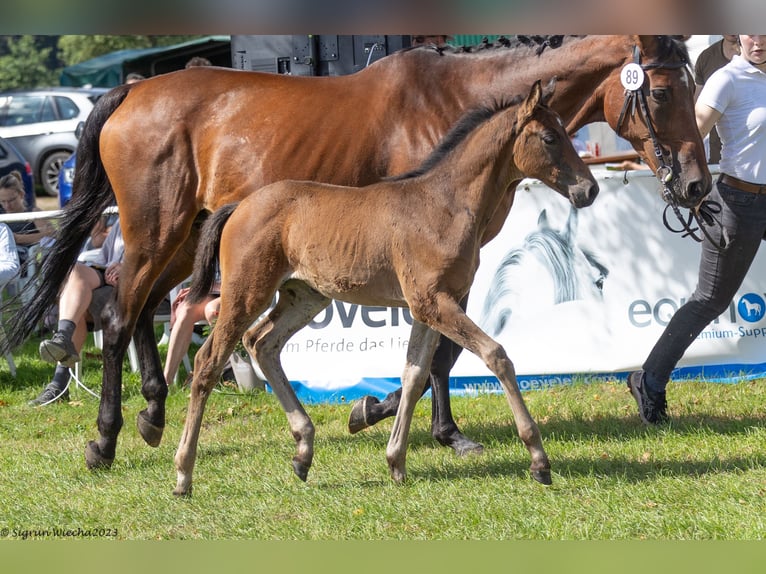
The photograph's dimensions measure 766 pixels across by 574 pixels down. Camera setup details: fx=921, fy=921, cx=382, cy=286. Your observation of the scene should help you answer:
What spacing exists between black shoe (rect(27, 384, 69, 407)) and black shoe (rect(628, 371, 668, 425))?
4519 mm

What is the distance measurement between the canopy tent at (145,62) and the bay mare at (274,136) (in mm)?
10288

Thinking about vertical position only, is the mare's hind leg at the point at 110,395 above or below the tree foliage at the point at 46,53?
above

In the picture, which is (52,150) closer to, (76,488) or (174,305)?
(174,305)

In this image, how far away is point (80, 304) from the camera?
290 inches

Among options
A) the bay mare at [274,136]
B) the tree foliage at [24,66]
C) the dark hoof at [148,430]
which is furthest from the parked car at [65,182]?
the tree foliage at [24,66]

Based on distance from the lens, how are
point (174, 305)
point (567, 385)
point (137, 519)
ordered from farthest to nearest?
point (174, 305) < point (567, 385) < point (137, 519)

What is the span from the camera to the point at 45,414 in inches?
279

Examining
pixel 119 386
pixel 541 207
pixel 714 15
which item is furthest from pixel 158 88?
pixel 714 15

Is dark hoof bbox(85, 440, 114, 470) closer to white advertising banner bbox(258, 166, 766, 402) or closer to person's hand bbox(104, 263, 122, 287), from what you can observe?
white advertising banner bbox(258, 166, 766, 402)

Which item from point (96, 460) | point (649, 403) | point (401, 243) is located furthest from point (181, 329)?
point (649, 403)

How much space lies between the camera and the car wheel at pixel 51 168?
708 inches

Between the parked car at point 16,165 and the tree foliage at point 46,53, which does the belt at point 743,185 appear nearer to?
the parked car at point 16,165

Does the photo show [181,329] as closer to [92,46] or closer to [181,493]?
[181,493]

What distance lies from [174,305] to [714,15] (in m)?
6.20
